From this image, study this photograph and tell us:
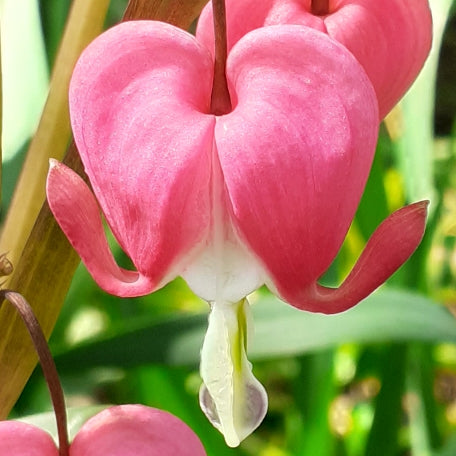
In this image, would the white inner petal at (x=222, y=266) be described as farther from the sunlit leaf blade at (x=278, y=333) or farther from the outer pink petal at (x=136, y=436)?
the sunlit leaf blade at (x=278, y=333)

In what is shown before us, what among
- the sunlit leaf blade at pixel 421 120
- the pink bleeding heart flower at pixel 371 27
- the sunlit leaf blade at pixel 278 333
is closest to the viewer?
the pink bleeding heart flower at pixel 371 27

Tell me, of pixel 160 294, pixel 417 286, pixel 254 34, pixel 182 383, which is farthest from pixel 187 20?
pixel 160 294

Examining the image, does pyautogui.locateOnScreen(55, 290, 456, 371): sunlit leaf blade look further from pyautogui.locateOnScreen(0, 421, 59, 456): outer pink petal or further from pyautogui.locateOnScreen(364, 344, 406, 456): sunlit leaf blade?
pyautogui.locateOnScreen(0, 421, 59, 456): outer pink petal

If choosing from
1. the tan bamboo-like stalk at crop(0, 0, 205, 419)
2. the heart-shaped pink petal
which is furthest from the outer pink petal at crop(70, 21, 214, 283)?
the tan bamboo-like stalk at crop(0, 0, 205, 419)

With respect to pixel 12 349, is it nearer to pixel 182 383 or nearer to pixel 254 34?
pixel 254 34

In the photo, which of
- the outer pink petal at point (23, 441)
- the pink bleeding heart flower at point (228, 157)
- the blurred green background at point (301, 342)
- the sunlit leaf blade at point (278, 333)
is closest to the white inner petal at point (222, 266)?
the pink bleeding heart flower at point (228, 157)

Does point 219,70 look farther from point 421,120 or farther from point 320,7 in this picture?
point 421,120
